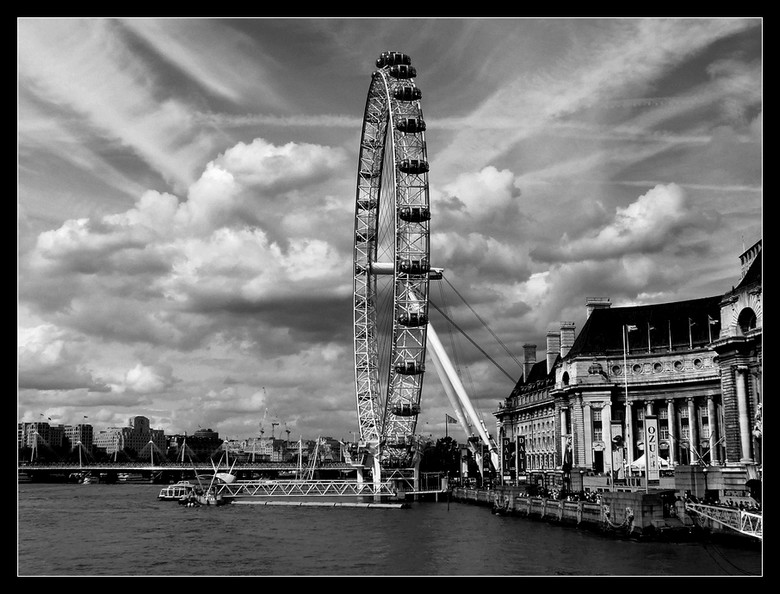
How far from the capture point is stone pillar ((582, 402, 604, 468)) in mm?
90812

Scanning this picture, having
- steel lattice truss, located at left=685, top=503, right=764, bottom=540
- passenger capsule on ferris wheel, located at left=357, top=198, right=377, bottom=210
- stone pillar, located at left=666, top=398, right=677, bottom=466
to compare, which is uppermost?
passenger capsule on ferris wheel, located at left=357, top=198, right=377, bottom=210

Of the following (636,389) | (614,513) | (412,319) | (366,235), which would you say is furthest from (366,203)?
(614,513)

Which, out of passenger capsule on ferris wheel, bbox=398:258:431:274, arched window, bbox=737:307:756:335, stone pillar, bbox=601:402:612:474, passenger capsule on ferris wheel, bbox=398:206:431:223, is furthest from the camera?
stone pillar, bbox=601:402:612:474

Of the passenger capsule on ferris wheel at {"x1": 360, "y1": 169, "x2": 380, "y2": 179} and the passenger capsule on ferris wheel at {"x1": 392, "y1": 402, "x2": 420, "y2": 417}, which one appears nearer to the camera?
the passenger capsule on ferris wheel at {"x1": 392, "y1": 402, "x2": 420, "y2": 417}

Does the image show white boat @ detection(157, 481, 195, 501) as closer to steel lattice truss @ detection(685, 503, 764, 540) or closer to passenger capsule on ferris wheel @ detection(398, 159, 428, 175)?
passenger capsule on ferris wheel @ detection(398, 159, 428, 175)

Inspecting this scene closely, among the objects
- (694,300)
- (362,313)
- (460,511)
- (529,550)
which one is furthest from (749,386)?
(362,313)

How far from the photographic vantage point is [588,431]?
91250 mm

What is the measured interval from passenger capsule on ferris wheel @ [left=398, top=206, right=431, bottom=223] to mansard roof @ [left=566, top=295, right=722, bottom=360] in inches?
974

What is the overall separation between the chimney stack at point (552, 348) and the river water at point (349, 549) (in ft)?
146

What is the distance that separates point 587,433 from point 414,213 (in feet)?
99.2

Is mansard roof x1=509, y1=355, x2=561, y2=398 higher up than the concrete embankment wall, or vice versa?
mansard roof x1=509, y1=355, x2=561, y2=398

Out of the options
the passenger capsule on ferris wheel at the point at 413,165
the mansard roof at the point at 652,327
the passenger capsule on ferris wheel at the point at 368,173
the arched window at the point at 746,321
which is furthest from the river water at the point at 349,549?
the passenger capsule on ferris wheel at the point at 368,173

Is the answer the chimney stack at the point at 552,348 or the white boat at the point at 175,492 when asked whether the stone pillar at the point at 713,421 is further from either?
the white boat at the point at 175,492

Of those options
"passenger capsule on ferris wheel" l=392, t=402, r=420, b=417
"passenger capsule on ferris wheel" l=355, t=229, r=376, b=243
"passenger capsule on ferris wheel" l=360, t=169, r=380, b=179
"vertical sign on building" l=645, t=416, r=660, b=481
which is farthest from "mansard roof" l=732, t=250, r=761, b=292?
"passenger capsule on ferris wheel" l=355, t=229, r=376, b=243
